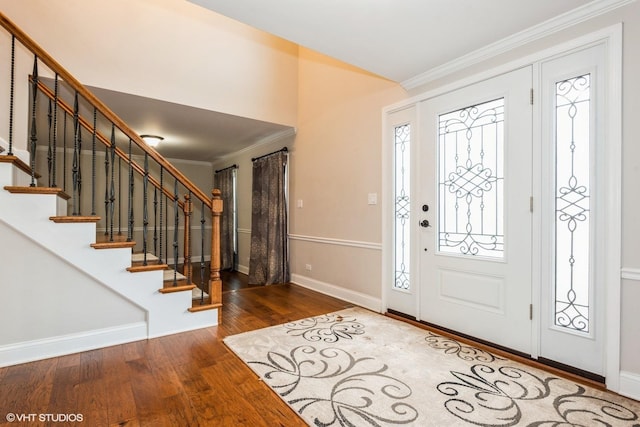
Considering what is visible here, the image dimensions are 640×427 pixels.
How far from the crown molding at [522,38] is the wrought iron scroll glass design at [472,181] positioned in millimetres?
380

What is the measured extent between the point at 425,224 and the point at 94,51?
3.70 meters

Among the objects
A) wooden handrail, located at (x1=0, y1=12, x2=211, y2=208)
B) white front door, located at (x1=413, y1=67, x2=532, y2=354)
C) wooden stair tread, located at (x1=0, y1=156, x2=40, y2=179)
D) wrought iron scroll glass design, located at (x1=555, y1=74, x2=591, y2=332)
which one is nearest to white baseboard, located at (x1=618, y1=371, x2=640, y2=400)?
wrought iron scroll glass design, located at (x1=555, y1=74, x2=591, y2=332)

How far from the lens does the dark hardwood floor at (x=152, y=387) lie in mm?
1659

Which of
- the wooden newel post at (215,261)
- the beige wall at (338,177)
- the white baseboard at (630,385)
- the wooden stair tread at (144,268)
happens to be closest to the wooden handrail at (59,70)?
the wooden newel post at (215,261)

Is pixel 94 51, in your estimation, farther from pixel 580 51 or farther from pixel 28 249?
pixel 580 51

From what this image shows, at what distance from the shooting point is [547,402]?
1.79 meters

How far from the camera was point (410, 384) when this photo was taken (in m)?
1.96

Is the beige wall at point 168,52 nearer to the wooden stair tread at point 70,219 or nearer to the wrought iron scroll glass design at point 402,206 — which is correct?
the wooden stair tread at point 70,219

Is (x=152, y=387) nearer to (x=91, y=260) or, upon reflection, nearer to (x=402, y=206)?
(x=91, y=260)

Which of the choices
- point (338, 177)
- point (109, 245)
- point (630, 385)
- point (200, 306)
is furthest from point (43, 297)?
point (630, 385)

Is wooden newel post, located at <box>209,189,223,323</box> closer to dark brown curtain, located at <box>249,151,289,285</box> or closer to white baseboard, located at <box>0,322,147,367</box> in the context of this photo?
white baseboard, located at <box>0,322,147,367</box>

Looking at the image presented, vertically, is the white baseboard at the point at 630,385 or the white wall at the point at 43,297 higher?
the white wall at the point at 43,297

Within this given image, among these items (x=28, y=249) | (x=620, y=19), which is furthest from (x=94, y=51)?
(x=620, y=19)

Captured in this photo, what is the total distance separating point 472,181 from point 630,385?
1.61 m
